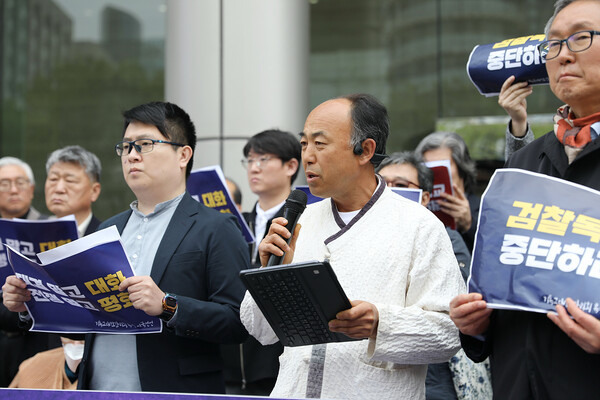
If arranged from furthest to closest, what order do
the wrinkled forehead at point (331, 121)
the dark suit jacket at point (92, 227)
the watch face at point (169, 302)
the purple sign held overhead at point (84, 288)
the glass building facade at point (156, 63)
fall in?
the glass building facade at point (156, 63)
the dark suit jacket at point (92, 227)
the watch face at point (169, 302)
the purple sign held overhead at point (84, 288)
the wrinkled forehead at point (331, 121)

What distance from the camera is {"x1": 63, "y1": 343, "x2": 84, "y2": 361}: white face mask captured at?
13.2ft

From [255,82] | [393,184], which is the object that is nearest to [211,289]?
[393,184]

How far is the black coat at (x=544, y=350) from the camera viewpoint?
2.17 meters

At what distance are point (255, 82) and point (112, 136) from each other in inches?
181

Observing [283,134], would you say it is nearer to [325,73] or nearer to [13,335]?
[13,335]

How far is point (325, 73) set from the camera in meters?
11.5

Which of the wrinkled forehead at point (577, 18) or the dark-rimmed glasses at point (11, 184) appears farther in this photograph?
the dark-rimmed glasses at point (11, 184)

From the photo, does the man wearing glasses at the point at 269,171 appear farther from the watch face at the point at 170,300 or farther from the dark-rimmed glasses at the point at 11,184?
the dark-rimmed glasses at the point at 11,184

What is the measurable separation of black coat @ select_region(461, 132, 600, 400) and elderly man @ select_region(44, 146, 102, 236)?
3.09m

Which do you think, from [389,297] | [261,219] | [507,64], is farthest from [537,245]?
[261,219]

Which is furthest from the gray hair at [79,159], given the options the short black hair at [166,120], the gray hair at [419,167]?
the gray hair at [419,167]

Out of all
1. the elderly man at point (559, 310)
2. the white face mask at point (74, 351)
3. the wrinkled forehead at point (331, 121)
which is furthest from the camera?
the white face mask at point (74, 351)

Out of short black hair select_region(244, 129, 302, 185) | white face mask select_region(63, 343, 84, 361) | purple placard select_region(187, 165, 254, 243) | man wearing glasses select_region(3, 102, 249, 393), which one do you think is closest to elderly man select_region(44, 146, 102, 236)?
purple placard select_region(187, 165, 254, 243)

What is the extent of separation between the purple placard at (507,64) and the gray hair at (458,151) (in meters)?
1.33
